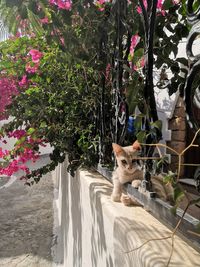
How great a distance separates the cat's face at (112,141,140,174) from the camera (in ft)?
5.09

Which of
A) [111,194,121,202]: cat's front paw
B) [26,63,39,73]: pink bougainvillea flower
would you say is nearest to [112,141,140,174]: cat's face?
[111,194,121,202]: cat's front paw

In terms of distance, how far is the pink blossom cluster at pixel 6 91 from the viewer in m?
4.27

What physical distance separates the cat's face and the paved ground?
384 cm

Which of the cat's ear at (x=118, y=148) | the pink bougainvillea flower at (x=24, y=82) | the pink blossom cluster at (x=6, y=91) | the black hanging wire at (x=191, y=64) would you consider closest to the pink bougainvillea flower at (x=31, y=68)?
the pink bougainvillea flower at (x=24, y=82)

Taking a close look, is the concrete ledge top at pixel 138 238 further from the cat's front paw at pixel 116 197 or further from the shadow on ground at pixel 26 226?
the shadow on ground at pixel 26 226

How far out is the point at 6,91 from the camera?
14.0 ft

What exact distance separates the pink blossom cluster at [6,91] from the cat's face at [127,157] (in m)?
2.94

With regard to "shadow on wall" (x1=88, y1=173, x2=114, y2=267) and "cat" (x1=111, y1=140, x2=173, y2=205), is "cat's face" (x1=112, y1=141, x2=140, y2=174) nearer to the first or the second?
"cat" (x1=111, y1=140, x2=173, y2=205)

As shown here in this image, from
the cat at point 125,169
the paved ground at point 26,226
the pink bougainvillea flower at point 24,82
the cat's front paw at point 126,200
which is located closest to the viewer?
the cat's front paw at point 126,200

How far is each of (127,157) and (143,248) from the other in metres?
0.65

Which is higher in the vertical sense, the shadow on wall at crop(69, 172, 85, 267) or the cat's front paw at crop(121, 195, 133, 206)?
the cat's front paw at crop(121, 195, 133, 206)

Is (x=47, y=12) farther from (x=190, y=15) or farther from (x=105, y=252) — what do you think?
(x=105, y=252)

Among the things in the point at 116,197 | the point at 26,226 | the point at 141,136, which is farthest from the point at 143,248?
the point at 26,226

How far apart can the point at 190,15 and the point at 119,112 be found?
882mm
